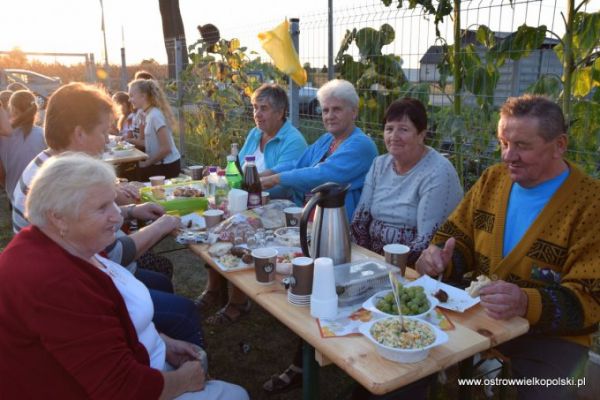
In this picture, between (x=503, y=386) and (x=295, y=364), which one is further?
(x=295, y=364)

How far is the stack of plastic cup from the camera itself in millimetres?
1595

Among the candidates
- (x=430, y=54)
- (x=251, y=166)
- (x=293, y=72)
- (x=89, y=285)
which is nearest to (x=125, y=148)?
(x=293, y=72)

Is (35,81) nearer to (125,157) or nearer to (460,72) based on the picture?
(125,157)

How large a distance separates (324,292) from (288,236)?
31.8 inches

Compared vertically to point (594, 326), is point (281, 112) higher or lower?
higher

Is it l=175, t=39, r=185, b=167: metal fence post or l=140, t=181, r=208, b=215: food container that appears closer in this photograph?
l=140, t=181, r=208, b=215: food container

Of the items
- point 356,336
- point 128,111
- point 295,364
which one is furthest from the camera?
point 128,111

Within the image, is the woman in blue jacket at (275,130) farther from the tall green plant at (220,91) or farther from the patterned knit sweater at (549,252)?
the tall green plant at (220,91)

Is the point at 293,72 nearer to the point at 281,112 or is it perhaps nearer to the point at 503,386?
the point at 281,112

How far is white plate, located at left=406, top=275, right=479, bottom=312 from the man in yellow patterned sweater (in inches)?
2.8

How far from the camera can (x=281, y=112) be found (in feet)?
12.5

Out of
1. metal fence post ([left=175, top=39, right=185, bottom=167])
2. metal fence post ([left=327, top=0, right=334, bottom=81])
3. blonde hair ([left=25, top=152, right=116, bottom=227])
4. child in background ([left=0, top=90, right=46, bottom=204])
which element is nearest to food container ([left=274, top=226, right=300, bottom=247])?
blonde hair ([left=25, top=152, right=116, bottom=227])

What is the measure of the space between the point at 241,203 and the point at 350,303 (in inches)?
51.9

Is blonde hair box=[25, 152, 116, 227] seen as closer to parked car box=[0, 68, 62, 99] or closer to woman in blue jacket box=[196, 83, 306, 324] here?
woman in blue jacket box=[196, 83, 306, 324]
